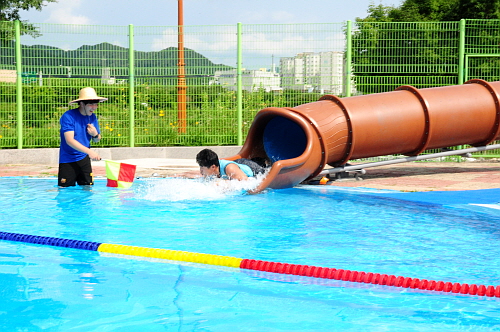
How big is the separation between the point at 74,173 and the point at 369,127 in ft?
15.3

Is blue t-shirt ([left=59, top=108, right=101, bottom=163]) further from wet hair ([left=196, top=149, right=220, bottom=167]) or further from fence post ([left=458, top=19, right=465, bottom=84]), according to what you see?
fence post ([left=458, top=19, right=465, bottom=84])

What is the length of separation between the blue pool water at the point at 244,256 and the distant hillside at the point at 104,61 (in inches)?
210

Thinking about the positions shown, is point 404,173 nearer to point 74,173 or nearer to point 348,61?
point 348,61

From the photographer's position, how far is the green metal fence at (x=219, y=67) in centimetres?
1366

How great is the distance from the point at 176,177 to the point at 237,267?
18.9ft

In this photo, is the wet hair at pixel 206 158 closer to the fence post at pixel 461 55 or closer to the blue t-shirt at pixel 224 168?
the blue t-shirt at pixel 224 168

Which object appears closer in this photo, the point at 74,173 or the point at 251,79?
the point at 74,173

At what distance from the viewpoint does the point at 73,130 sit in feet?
29.4

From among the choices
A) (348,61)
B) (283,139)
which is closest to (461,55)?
(348,61)

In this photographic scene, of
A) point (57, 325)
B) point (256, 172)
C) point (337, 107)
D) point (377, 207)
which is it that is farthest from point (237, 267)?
point (337, 107)

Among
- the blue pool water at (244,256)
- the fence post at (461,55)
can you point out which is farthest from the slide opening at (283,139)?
the fence post at (461,55)

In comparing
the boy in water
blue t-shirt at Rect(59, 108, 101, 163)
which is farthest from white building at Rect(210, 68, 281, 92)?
blue t-shirt at Rect(59, 108, 101, 163)

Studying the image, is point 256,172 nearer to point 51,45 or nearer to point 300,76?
point 300,76

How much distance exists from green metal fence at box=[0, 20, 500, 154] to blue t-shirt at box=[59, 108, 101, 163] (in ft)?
16.5
